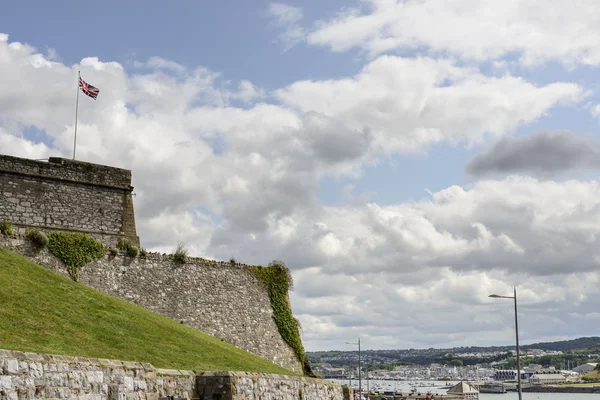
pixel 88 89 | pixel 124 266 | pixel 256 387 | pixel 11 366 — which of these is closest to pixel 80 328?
pixel 256 387

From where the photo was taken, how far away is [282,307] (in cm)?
4184

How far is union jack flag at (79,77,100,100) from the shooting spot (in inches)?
1353

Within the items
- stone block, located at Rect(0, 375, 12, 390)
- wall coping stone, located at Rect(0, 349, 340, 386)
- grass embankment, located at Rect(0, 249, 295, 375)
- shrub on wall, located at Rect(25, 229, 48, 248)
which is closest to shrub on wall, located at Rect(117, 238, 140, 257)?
shrub on wall, located at Rect(25, 229, 48, 248)

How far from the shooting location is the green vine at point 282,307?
41.3 meters

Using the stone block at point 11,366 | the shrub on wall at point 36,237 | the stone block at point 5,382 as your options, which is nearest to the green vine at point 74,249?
the shrub on wall at point 36,237

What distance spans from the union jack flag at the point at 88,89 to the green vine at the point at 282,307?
13.0 metres

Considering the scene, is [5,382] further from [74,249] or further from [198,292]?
[198,292]

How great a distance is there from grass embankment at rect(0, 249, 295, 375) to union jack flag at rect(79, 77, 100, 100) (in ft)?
34.8

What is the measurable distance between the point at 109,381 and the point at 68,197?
19495 mm

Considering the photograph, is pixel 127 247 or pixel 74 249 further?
Answer: pixel 127 247

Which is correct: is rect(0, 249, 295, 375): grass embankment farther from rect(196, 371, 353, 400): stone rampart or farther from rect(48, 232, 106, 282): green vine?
rect(48, 232, 106, 282): green vine

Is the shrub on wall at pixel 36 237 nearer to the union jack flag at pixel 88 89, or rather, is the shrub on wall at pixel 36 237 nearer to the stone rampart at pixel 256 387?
the union jack flag at pixel 88 89

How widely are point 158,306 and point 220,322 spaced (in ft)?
13.3

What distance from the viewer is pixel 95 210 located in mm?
34125
